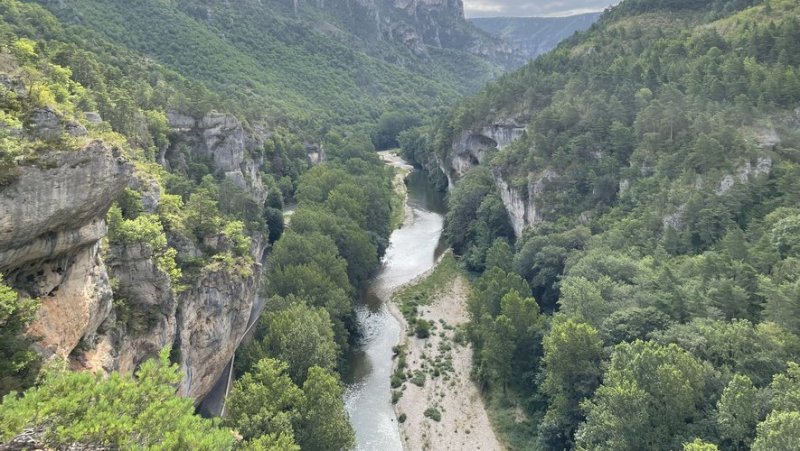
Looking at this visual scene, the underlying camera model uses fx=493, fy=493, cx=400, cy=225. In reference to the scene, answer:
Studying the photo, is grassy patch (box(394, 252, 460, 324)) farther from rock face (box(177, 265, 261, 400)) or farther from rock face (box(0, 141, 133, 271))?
rock face (box(0, 141, 133, 271))

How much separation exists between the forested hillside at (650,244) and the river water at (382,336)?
7.26m

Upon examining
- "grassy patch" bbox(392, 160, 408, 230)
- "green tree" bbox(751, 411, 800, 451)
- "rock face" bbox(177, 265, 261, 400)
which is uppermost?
"green tree" bbox(751, 411, 800, 451)

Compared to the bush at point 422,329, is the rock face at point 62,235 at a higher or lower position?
higher

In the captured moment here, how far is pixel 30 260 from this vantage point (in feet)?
57.0

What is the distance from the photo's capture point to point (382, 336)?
51.5 m

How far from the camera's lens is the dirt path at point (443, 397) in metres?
37.6

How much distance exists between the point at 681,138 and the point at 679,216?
44.3 feet

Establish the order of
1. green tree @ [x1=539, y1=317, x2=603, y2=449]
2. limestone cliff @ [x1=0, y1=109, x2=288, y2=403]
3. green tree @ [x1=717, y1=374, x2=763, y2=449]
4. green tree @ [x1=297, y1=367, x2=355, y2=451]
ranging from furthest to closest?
green tree @ [x1=539, y1=317, x2=603, y2=449]
green tree @ [x1=297, y1=367, x2=355, y2=451]
green tree @ [x1=717, y1=374, x2=763, y2=449]
limestone cliff @ [x1=0, y1=109, x2=288, y2=403]

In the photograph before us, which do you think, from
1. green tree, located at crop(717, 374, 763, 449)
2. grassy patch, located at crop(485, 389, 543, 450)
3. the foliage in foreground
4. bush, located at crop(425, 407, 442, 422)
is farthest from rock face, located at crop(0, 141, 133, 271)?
grassy patch, located at crop(485, 389, 543, 450)

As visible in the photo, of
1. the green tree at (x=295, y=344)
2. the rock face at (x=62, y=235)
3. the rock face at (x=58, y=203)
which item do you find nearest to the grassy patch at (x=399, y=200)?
the green tree at (x=295, y=344)

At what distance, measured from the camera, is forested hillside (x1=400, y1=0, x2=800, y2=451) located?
90.8ft

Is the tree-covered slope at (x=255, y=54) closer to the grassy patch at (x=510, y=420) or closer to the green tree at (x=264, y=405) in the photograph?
the grassy patch at (x=510, y=420)

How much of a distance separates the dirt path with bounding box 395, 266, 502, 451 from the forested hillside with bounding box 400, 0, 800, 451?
6.47ft

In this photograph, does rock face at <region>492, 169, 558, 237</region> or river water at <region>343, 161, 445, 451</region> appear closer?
river water at <region>343, 161, 445, 451</region>
